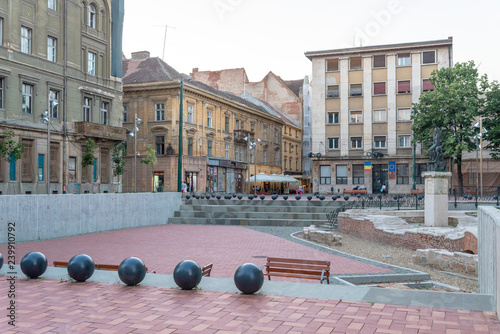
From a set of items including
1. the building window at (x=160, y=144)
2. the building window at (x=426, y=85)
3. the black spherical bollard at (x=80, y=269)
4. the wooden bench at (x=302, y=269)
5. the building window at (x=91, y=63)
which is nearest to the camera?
the black spherical bollard at (x=80, y=269)

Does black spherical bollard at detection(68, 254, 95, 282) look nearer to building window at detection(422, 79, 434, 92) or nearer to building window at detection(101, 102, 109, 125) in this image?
building window at detection(101, 102, 109, 125)

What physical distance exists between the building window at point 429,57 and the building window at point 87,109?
107 feet

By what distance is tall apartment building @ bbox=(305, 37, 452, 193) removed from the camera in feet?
160

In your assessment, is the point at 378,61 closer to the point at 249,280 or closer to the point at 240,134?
the point at 240,134

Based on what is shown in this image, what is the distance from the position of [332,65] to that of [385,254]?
39.2m

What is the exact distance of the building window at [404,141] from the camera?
49000mm

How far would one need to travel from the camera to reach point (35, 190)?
3000cm

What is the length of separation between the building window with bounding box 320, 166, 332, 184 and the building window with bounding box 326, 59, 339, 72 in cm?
1030

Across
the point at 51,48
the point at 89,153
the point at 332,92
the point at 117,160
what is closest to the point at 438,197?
the point at 89,153

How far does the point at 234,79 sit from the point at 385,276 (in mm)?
60864

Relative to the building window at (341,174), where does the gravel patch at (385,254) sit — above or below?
below

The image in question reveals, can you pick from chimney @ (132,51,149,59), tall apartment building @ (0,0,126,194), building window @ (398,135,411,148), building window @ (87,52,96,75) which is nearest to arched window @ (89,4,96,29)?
tall apartment building @ (0,0,126,194)

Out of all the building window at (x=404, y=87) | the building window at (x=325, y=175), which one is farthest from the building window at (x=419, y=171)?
the building window at (x=325, y=175)

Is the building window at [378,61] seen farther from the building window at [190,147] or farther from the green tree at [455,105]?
the building window at [190,147]
